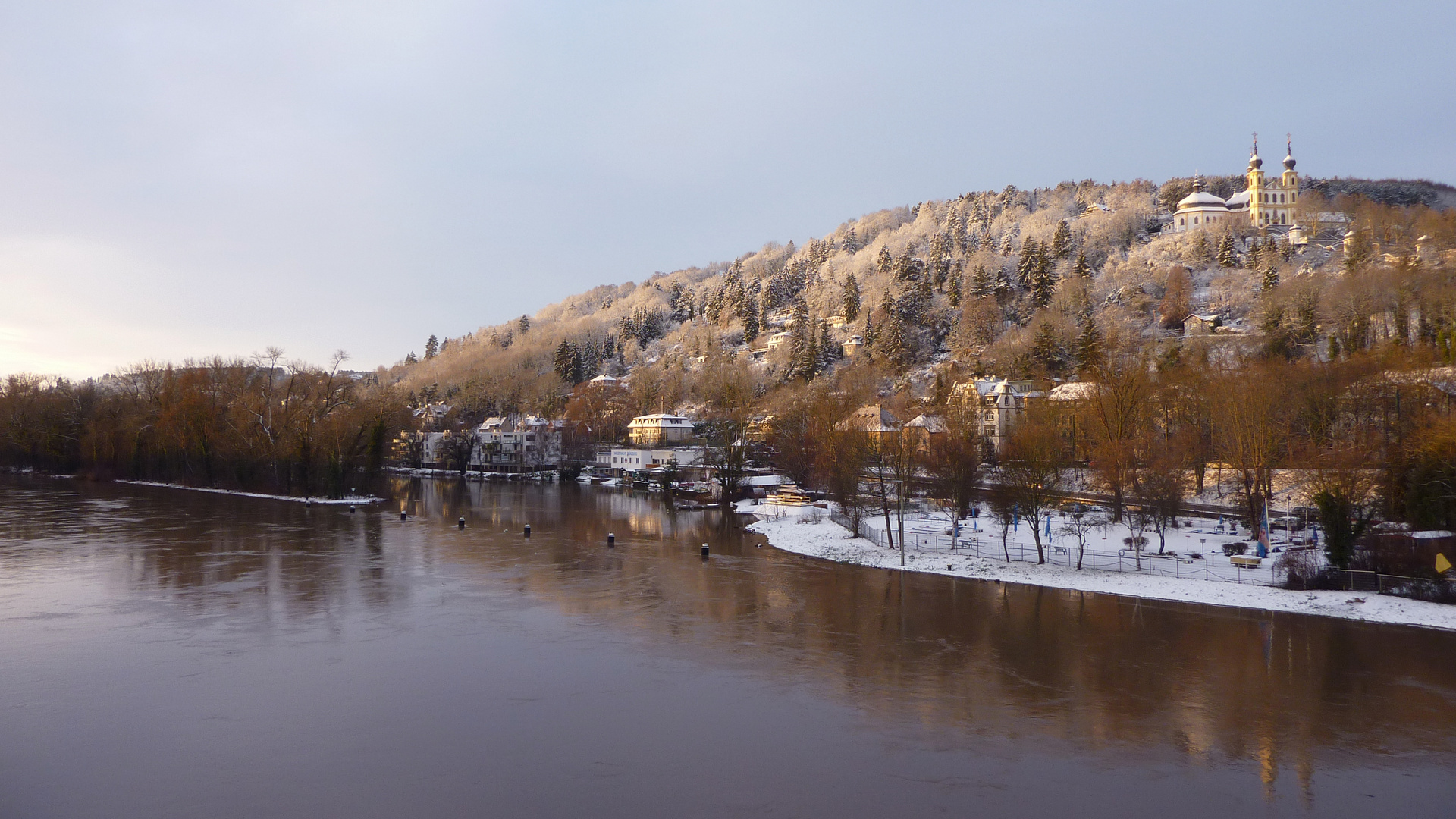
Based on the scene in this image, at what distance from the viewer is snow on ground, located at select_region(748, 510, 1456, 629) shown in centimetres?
1892

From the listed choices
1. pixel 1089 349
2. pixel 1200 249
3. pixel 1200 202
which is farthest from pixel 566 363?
pixel 1200 202

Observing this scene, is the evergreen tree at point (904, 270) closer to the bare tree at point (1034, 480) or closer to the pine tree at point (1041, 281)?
the pine tree at point (1041, 281)

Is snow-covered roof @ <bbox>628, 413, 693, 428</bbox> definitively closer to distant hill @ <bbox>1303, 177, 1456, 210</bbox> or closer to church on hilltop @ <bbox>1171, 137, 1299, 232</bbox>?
church on hilltop @ <bbox>1171, 137, 1299, 232</bbox>

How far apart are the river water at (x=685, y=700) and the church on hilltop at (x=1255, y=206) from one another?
4973 inches

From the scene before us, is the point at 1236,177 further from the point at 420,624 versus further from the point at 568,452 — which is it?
the point at 420,624

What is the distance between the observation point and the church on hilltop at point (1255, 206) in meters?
121

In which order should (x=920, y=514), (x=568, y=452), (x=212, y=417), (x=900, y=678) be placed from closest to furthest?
(x=900, y=678) < (x=920, y=514) < (x=212, y=417) < (x=568, y=452)

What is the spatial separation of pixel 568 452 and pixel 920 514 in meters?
54.7

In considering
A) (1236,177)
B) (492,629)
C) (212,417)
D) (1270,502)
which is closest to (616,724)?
(492,629)

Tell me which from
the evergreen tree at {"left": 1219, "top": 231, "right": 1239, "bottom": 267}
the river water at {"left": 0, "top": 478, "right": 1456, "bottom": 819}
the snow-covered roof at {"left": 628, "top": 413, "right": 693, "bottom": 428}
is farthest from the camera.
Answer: the evergreen tree at {"left": 1219, "top": 231, "right": 1239, "bottom": 267}

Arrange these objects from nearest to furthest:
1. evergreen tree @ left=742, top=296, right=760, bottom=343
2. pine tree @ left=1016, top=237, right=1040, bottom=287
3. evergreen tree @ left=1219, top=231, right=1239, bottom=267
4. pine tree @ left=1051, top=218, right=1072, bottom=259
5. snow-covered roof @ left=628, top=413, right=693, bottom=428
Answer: snow-covered roof @ left=628, top=413, right=693, bottom=428, evergreen tree @ left=1219, top=231, right=1239, bottom=267, pine tree @ left=1016, top=237, right=1040, bottom=287, pine tree @ left=1051, top=218, right=1072, bottom=259, evergreen tree @ left=742, top=296, right=760, bottom=343

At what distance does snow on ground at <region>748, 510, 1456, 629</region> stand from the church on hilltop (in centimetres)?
11873

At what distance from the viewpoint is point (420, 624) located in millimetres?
17969

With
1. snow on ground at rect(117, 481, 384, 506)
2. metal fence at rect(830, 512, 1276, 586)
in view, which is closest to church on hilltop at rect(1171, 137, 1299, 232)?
metal fence at rect(830, 512, 1276, 586)
